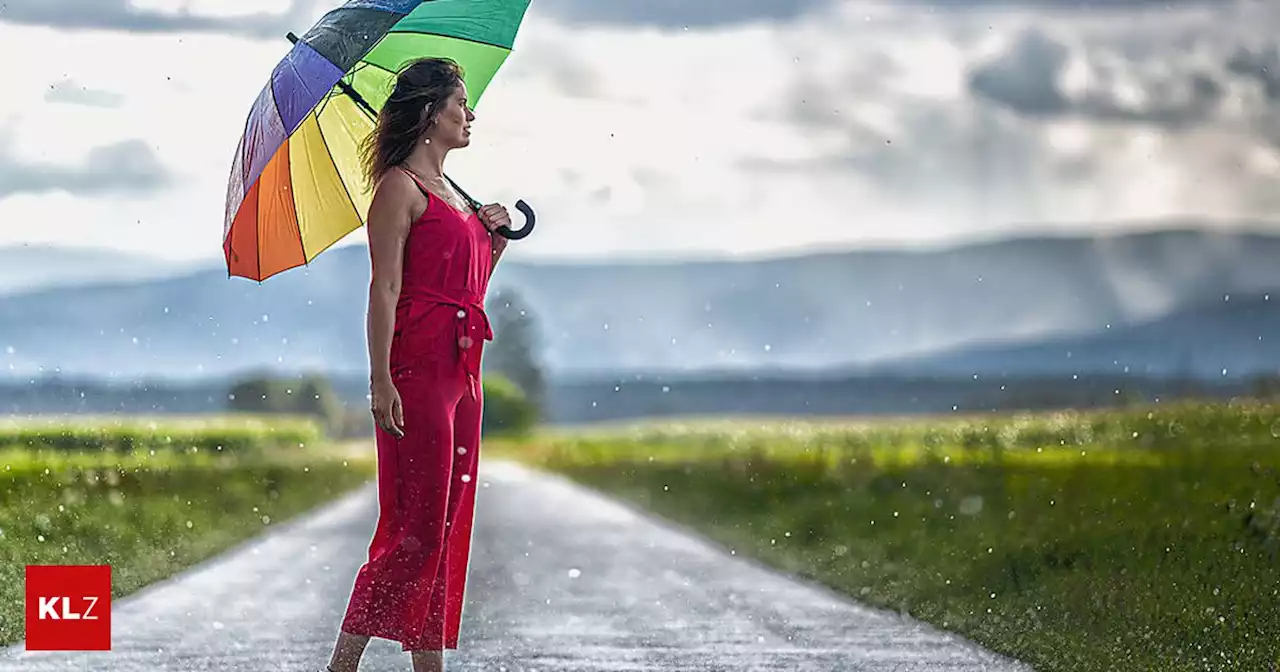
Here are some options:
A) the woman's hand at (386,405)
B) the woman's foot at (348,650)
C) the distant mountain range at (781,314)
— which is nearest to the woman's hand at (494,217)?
the distant mountain range at (781,314)

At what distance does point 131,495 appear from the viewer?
8062 millimetres

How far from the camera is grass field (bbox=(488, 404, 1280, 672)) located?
220 inches

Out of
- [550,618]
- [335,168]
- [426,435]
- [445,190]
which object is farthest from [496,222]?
[550,618]

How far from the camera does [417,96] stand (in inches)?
162

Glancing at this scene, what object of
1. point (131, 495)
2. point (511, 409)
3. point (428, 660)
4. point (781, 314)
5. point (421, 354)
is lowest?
point (511, 409)

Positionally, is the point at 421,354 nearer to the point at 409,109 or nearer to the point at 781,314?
the point at 409,109

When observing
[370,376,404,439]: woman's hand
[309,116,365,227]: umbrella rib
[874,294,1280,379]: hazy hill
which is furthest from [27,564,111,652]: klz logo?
[874,294,1280,379]: hazy hill

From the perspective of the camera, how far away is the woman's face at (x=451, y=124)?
4129 mm

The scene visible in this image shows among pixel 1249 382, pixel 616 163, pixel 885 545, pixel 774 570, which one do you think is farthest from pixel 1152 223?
pixel 616 163

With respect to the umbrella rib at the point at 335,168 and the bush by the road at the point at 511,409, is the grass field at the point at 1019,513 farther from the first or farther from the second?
the umbrella rib at the point at 335,168

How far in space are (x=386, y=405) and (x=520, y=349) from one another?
15.6 ft

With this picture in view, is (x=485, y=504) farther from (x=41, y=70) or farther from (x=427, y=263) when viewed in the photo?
(x=427, y=263)

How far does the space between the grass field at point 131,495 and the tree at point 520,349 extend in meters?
1.46

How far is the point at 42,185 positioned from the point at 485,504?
4158 mm
